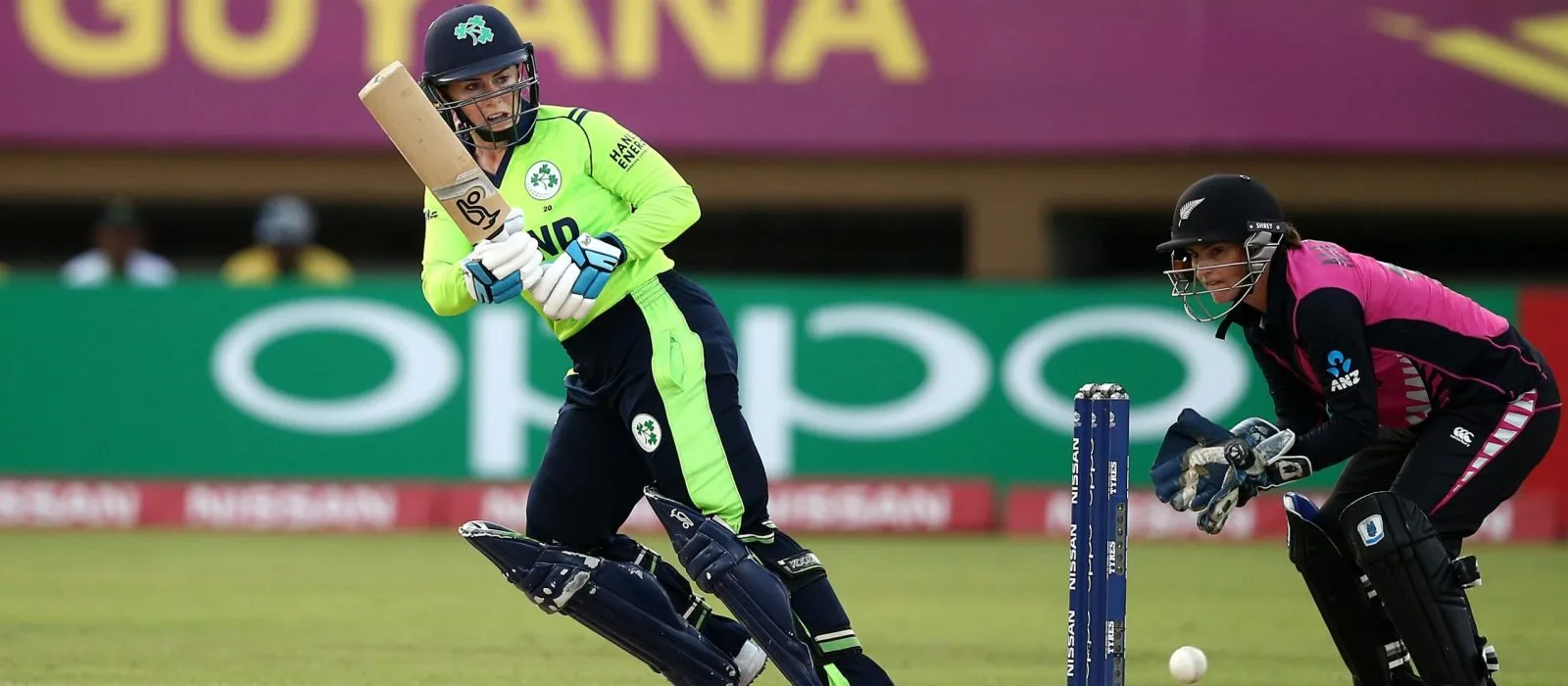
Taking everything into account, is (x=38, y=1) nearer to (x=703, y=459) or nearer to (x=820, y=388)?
(x=820, y=388)

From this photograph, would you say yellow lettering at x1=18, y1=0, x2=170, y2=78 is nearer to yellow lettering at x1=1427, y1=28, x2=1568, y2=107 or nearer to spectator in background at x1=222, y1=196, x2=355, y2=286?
spectator in background at x1=222, y1=196, x2=355, y2=286

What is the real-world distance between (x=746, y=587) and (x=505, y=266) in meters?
1.06

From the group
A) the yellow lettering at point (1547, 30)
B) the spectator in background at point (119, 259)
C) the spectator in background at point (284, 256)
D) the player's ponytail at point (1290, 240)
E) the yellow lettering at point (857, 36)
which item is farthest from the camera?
the yellow lettering at point (857, 36)

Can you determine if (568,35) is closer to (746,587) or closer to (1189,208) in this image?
(1189,208)

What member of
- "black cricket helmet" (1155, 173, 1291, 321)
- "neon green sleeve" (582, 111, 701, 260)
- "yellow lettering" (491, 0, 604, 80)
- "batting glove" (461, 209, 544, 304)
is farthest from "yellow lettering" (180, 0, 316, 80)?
"black cricket helmet" (1155, 173, 1291, 321)

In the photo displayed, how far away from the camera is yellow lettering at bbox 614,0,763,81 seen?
15.2 m

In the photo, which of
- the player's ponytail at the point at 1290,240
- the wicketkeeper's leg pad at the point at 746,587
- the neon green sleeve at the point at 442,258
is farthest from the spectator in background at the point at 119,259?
the player's ponytail at the point at 1290,240

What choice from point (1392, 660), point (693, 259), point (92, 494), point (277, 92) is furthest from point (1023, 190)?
point (1392, 660)

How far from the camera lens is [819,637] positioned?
5891 millimetres

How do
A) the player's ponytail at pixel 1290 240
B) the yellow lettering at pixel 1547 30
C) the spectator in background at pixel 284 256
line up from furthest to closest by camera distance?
the yellow lettering at pixel 1547 30 < the spectator in background at pixel 284 256 < the player's ponytail at pixel 1290 240

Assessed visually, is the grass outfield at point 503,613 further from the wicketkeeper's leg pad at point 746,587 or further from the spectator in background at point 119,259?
the spectator in background at point 119,259

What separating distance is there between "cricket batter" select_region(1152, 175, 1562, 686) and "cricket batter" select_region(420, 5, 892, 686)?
44.7 inches

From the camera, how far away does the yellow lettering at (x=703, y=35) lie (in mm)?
15188

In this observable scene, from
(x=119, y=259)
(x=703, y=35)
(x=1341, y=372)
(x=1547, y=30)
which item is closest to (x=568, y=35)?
(x=703, y=35)
